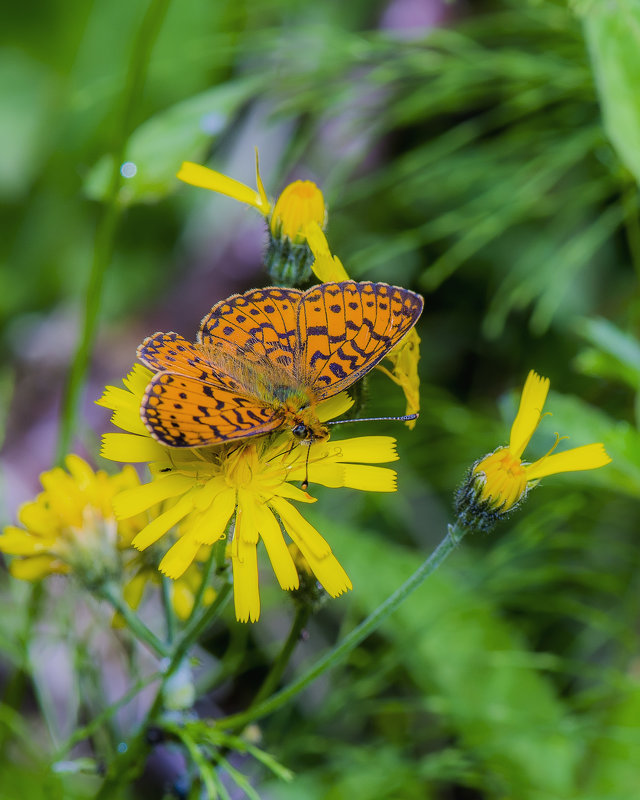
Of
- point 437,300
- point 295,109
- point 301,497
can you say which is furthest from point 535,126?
point 301,497

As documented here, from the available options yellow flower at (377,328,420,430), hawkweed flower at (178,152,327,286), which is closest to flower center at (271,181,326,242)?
hawkweed flower at (178,152,327,286)

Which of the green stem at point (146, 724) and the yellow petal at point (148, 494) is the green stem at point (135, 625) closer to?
the green stem at point (146, 724)

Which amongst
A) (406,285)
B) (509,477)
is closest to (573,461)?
(509,477)

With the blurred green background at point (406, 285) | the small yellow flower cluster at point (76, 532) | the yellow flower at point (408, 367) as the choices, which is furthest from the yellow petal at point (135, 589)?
the yellow flower at point (408, 367)

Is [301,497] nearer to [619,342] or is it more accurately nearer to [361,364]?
[361,364]

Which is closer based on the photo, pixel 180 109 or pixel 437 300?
pixel 180 109
